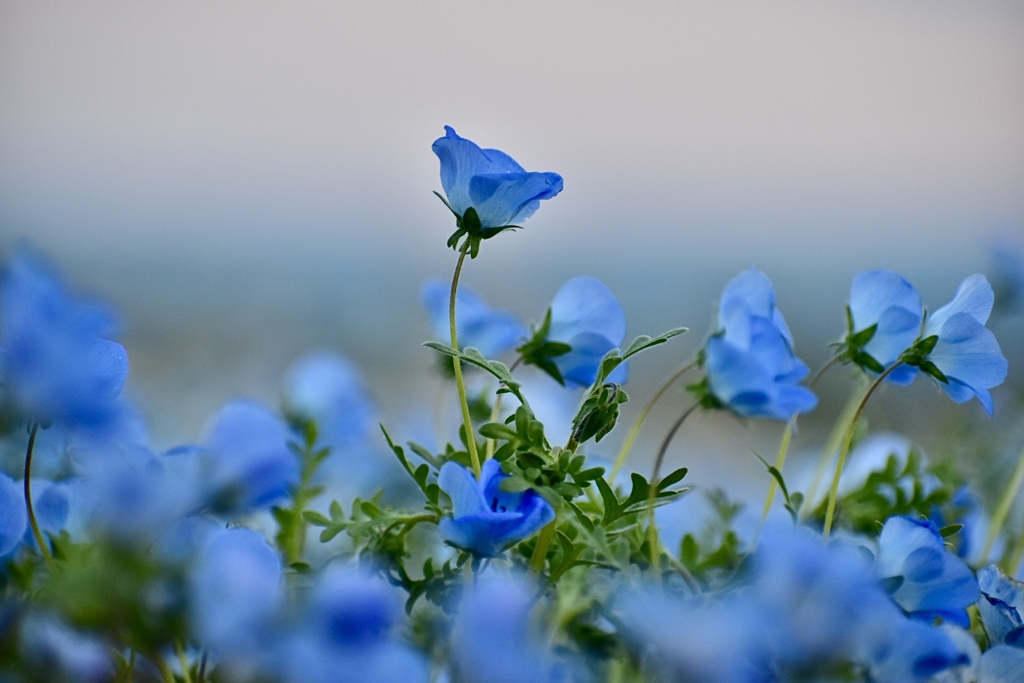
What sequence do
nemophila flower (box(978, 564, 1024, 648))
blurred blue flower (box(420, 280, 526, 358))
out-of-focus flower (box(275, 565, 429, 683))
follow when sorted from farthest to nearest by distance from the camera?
1. blurred blue flower (box(420, 280, 526, 358))
2. nemophila flower (box(978, 564, 1024, 648))
3. out-of-focus flower (box(275, 565, 429, 683))

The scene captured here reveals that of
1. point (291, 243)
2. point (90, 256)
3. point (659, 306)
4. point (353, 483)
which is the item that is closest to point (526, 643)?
point (353, 483)

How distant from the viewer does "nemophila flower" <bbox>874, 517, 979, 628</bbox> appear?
274mm

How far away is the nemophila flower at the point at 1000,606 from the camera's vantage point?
0.96 ft

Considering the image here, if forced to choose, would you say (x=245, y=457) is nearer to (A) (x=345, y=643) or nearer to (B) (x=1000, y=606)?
(A) (x=345, y=643)

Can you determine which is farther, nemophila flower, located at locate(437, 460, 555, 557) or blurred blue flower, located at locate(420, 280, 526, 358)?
blurred blue flower, located at locate(420, 280, 526, 358)

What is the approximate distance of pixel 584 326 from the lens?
1.22 ft

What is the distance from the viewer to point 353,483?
536 mm

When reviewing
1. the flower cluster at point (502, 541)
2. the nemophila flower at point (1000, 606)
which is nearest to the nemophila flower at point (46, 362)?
the flower cluster at point (502, 541)

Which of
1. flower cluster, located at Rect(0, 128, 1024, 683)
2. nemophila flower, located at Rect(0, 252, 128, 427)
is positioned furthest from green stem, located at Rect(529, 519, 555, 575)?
nemophila flower, located at Rect(0, 252, 128, 427)

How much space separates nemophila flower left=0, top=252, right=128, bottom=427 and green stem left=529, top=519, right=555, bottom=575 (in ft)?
0.37

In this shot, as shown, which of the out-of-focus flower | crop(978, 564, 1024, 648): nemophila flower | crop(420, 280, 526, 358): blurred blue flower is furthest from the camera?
crop(420, 280, 526, 358): blurred blue flower

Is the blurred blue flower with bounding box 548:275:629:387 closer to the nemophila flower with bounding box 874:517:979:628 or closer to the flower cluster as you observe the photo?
the flower cluster

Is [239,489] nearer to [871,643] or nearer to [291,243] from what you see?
[871,643]

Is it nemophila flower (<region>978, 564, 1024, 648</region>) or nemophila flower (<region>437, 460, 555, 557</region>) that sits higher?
nemophila flower (<region>437, 460, 555, 557</region>)
